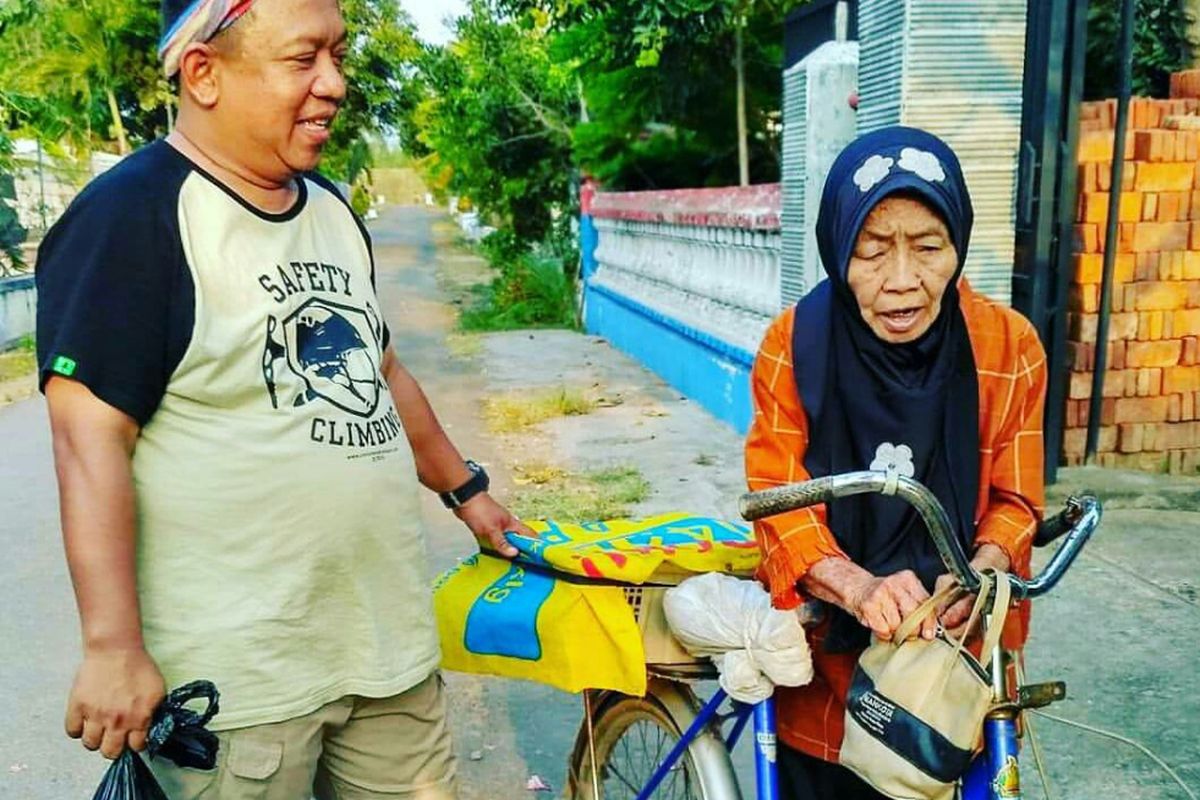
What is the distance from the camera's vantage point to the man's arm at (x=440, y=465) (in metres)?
2.28

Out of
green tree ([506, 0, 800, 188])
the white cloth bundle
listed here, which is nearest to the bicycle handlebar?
the white cloth bundle

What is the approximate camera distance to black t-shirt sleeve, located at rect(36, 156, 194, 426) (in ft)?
5.26

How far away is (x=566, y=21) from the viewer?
911 centimetres

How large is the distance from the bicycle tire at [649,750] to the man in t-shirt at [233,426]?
1.76ft

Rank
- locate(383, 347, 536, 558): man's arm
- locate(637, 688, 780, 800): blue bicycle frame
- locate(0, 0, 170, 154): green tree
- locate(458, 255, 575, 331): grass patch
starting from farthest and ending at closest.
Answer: locate(0, 0, 170, 154): green tree → locate(458, 255, 575, 331): grass patch → locate(383, 347, 536, 558): man's arm → locate(637, 688, 780, 800): blue bicycle frame

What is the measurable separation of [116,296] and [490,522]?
0.96 m

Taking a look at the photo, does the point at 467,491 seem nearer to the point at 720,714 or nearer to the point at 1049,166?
the point at 720,714

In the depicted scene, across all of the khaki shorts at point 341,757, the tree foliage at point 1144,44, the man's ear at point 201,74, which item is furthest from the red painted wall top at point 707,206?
the man's ear at point 201,74

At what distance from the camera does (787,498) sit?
155 cm

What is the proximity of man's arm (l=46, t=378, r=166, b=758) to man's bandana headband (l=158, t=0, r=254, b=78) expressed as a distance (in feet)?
1.69

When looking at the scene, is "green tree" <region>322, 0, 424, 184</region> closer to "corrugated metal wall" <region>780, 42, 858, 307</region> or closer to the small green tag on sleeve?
"corrugated metal wall" <region>780, 42, 858, 307</region>

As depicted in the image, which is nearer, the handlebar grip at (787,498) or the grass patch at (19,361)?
the handlebar grip at (787,498)

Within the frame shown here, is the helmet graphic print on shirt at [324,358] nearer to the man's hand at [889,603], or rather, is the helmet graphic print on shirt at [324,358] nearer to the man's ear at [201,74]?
the man's ear at [201,74]

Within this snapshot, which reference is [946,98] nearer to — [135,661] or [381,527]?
[381,527]
